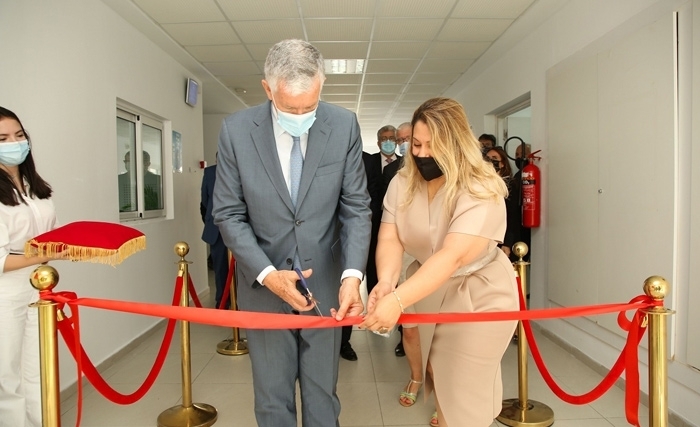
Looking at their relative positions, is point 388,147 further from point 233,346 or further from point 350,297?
point 350,297

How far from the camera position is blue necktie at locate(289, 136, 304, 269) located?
5.59 ft

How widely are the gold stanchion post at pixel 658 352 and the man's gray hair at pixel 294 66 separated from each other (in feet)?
4.12

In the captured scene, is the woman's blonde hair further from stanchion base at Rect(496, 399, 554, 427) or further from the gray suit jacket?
stanchion base at Rect(496, 399, 554, 427)

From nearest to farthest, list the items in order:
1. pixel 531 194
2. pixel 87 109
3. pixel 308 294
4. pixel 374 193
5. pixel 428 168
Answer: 1. pixel 308 294
2. pixel 428 168
3. pixel 87 109
4. pixel 374 193
5. pixel 531 194

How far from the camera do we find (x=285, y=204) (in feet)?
5.46

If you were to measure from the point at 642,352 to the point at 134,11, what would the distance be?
4515 millimetres

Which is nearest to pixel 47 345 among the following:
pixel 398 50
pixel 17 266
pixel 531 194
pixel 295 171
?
pixel 17 266

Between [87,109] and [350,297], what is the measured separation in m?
2.93

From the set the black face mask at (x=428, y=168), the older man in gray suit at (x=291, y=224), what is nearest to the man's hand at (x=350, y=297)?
the older man in gray suit at (x=291, y=224)

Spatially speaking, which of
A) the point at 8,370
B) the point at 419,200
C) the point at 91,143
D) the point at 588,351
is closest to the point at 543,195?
the point at 588,351

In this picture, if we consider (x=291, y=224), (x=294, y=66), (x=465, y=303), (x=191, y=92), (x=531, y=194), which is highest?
(x=191, y=92)

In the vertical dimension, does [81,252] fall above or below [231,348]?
above

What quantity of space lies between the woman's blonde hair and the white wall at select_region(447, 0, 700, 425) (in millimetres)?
1765

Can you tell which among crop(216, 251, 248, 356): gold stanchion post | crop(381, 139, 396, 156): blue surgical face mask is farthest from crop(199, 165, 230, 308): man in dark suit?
crop(381, 139, 396, 156): blue surgical face mask
